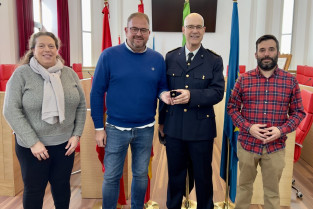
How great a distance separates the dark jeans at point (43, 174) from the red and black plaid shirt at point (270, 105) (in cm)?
115

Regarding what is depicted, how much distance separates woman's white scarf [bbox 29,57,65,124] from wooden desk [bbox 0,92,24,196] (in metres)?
1.19

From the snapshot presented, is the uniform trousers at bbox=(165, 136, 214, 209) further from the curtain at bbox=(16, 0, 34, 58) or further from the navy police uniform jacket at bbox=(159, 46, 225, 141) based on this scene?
the curtain at bbox=(16, 0, 34, 58)

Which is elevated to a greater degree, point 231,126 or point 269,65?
point 269,65

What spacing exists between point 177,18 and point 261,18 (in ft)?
7.50

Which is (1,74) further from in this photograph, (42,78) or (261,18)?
(261,18)

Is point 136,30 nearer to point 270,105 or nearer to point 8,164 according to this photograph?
point 270,105

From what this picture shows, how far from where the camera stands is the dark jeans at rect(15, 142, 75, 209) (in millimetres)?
1489

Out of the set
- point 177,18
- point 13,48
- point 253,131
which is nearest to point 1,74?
point 13,48

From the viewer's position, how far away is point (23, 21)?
5027 mm

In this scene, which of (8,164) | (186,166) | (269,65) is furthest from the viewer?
(8,164)

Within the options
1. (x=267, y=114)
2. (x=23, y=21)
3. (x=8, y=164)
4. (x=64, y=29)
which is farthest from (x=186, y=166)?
(x=64, y=29)

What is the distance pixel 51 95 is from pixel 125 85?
45 centimetres

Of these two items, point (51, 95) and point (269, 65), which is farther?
point (269, 65)

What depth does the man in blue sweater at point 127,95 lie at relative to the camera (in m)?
1.67
